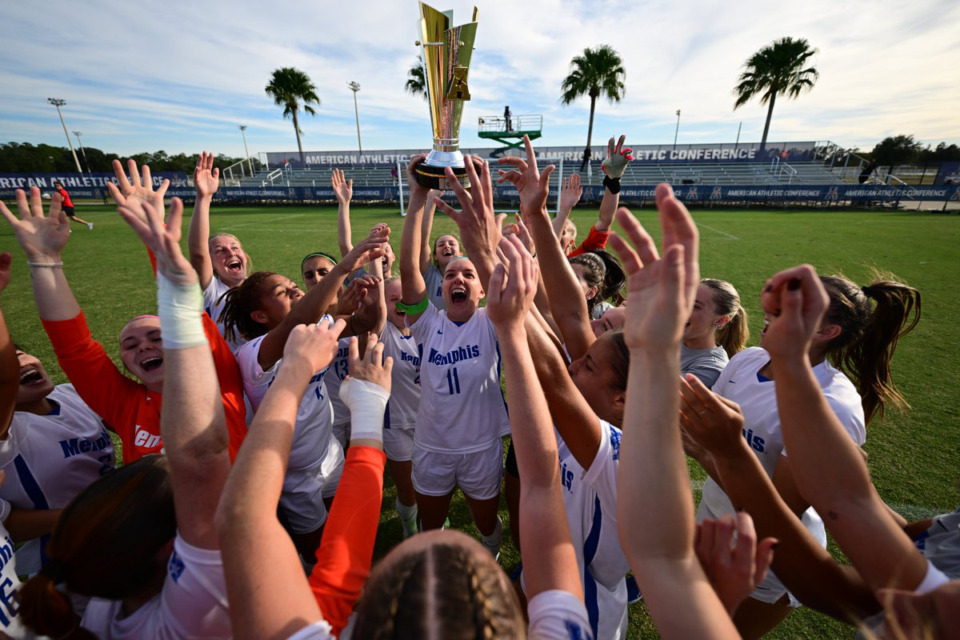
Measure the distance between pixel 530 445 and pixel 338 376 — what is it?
8.59 ft

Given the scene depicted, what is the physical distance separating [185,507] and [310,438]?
1500mm

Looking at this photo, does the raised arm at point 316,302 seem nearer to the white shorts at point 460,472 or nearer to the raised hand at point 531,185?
the raised hand at point 531,185

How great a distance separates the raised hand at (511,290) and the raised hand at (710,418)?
591mm

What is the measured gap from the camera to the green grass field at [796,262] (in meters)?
3.51

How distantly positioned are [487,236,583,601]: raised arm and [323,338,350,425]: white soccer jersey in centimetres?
232

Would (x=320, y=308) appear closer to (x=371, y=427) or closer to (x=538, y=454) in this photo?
(x=371, y=427)

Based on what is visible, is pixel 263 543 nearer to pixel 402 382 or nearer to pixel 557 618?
Answer: pixel 557 618

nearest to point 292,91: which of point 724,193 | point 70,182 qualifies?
point 70,182

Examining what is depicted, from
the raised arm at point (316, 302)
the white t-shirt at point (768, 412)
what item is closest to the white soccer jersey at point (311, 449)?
the raised arm at point (316, 302)

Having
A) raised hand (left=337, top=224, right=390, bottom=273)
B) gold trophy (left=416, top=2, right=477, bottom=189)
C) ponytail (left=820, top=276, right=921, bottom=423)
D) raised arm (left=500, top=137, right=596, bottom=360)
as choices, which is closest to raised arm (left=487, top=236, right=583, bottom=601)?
raised arm (left=500, top=137, right=596, bottom=360)

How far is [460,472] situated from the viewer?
291 centimetres

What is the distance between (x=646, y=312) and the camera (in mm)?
969

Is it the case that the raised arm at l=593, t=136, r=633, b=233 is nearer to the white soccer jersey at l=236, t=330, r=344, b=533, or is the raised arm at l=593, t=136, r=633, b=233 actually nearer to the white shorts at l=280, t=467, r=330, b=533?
the white soccer jersey at l=236, t=330, r=344, b=533

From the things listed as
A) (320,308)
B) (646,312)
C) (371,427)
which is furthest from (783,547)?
(320,308)
